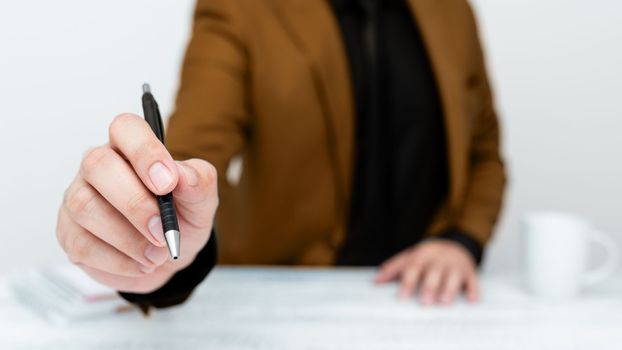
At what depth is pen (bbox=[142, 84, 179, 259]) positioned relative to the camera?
0.40 metres

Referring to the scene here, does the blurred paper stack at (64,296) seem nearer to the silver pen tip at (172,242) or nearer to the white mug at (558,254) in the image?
the silver pen tip at (172,242)

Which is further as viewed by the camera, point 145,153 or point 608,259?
point 608,259

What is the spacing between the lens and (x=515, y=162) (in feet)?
5.96

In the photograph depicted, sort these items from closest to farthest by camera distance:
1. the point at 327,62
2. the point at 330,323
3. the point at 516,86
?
the point at 330,323 < the point at 327,62 < the point at 516,86

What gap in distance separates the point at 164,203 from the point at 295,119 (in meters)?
0.59

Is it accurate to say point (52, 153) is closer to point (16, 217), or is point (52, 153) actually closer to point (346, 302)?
point (16, 217)

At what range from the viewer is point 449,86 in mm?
1060

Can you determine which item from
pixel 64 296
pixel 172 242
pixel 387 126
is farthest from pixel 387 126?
pixel 172 242

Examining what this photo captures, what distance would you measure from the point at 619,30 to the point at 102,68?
146 centimetres

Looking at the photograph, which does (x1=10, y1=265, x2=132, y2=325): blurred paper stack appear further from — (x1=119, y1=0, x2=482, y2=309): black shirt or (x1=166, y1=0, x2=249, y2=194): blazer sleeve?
(x1=119, y1=0, x2=482, y2=309): black shirt

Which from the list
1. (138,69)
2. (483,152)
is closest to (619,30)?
(483,152)

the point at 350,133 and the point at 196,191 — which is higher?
the point at 196,191

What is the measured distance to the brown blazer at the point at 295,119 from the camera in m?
0.95

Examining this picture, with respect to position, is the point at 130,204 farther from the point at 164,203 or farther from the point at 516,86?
the point at 516,86
